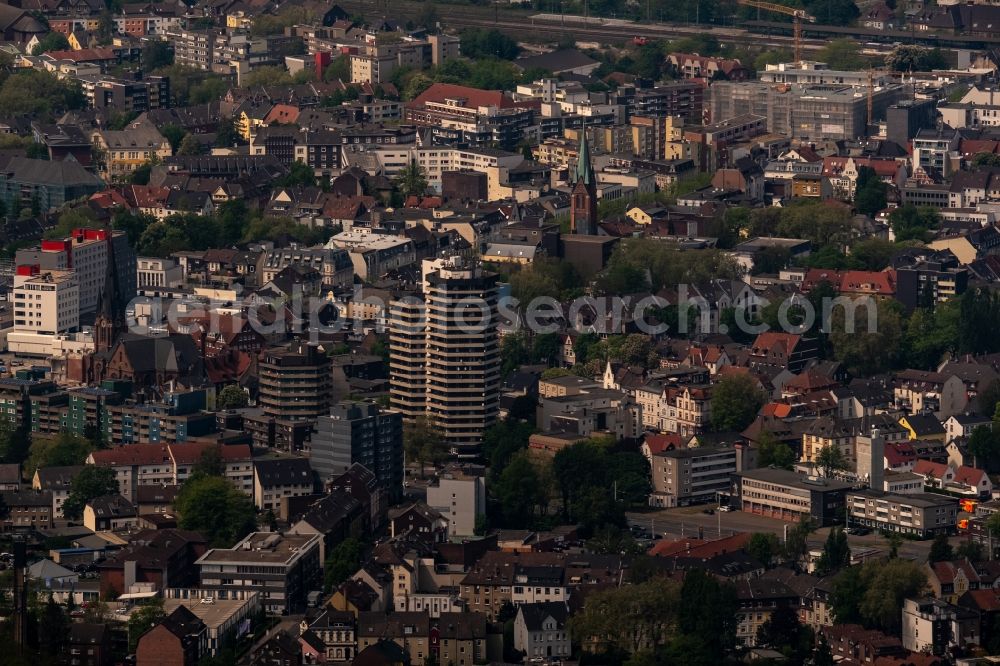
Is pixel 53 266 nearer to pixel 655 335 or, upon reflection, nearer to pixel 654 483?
pixel 655 335

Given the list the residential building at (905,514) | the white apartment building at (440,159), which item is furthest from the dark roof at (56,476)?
the white apartment building at (440,159)

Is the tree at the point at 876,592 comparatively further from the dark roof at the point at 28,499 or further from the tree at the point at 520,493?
the dark roof at the point at 28,499

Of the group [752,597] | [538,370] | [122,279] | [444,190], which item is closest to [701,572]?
[752,597]

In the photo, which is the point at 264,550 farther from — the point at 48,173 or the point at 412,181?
the point at 48,173

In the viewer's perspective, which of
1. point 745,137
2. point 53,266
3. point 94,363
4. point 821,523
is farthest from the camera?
point 745,137

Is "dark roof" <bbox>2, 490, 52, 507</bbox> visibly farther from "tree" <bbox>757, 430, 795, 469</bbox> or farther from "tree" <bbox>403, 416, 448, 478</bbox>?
"tree" <bbox>757, 430, 795, 469</bbox>

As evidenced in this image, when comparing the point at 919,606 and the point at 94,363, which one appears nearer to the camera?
the point at 919,606

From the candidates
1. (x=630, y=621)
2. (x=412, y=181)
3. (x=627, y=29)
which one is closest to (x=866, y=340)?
(x=412, y=181)

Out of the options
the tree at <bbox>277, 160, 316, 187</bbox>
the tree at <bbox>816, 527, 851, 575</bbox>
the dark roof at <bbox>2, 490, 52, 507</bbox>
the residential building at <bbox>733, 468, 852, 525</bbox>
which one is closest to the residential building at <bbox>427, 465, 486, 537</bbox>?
the residential building at <bbox>733, 468, 852, 525</bbox>
